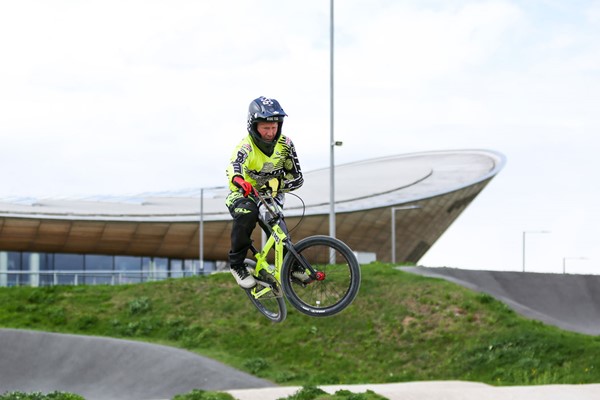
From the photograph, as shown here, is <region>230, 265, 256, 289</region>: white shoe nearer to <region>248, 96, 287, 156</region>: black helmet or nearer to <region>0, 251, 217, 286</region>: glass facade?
<region>248, 96, 287, 156</region>: black helmet

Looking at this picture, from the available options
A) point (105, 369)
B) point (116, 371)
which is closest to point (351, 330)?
point (116, 371)

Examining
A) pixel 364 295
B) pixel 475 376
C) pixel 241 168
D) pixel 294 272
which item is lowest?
pixel 475 376

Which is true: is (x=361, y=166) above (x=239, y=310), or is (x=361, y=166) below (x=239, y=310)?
above

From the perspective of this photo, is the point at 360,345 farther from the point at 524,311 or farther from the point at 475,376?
the point at 524,311

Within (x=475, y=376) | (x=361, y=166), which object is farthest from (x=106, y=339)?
(x=361, y=166)

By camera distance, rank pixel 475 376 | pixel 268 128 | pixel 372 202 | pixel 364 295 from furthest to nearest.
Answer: pixel 372 202 → pixel 364 295 → pixel 475 376 → pixel 268 128

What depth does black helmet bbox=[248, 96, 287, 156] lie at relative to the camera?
19.9 feet

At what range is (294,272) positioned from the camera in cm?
664

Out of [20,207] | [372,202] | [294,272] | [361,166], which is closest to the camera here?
[294,272]

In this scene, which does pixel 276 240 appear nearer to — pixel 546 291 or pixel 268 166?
pixel 268 166

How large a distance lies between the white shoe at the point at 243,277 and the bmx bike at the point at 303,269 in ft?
0.19

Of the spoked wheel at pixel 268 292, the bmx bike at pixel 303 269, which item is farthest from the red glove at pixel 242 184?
the spoked wheel at pixel 268 292

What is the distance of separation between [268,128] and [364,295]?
5505cm

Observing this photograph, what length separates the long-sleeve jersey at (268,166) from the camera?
20.6 feet
